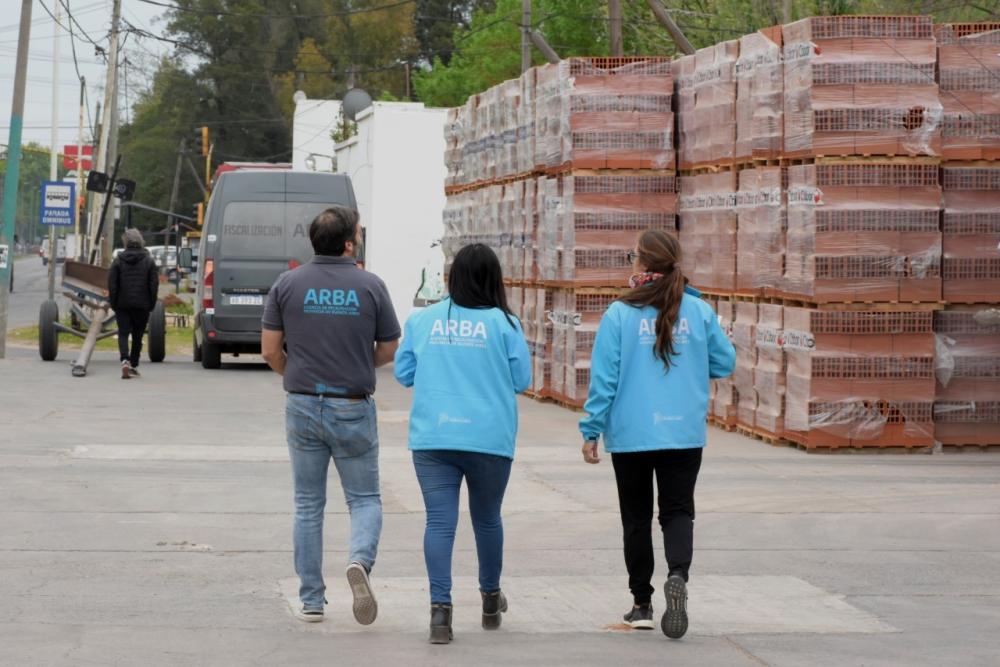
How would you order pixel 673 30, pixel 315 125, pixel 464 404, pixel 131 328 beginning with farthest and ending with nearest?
pixel 315 125 < pixel 673 30 < pixel 131 328 < pixel 464 404

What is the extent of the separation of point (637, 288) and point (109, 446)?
322 inches

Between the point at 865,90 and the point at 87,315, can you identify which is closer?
the point at 865,90

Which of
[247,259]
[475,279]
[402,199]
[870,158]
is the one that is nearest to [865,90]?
[870,158]

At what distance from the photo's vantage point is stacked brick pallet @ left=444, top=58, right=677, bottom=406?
18.5 metres

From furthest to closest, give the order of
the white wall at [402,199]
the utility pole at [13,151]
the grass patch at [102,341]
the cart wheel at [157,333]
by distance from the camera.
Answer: the white wall at [402,199], the grass patch at [102,341], the utility pole at [13,151], the cart wheel at [157,333]

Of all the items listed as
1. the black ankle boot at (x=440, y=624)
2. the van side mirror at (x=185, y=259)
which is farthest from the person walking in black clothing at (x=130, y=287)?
the black ankle boot at (x=440, y=624)

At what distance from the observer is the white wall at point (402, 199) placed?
31750mm

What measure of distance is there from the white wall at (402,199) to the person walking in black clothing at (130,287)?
9277 mm

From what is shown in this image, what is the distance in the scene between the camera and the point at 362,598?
7.36m

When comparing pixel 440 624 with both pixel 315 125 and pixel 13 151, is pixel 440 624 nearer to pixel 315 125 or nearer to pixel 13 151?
pixel 13 151

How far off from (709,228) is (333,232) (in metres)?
10.3

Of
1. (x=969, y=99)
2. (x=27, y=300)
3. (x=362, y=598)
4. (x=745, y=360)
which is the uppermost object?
(x=969, y=99)

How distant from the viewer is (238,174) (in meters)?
24.8

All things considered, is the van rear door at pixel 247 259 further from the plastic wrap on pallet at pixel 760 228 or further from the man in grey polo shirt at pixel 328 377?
the man in grey polo shirt at pixel 328 377
